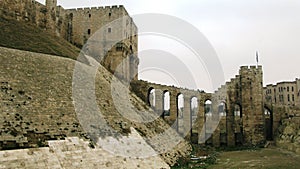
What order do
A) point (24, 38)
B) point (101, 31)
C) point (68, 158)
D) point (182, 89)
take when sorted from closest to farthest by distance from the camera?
point (68, 158) < point (24, 38) < point (101, 31) < point (182, 89)

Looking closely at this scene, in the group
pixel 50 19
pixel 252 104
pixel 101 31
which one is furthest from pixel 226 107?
pixel 50 19

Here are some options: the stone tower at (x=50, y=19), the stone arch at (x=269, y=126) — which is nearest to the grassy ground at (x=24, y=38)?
the stone tower at (x=50, y=19)

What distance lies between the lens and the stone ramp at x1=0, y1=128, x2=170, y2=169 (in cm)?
1447

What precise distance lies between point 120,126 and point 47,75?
20.7ft

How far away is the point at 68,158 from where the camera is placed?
1662cm

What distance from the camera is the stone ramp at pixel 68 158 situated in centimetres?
1447

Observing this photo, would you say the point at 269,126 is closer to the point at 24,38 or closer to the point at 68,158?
the point at 24,38

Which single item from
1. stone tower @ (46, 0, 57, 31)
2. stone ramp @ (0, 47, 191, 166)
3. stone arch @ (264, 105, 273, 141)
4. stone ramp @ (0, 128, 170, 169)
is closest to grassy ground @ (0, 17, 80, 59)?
stone ramp @ (0, 47, 191, 166)

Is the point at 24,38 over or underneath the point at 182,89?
over

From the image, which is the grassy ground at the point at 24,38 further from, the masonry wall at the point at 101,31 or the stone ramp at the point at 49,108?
the masonry wall at the point at 101,31

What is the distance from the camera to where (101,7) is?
44656 millimetres

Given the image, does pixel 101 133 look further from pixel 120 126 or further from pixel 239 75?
pixel 239 75

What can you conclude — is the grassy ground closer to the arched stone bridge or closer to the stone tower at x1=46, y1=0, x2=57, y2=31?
the stone tower at x1=46, y1=0, x2=57, y2=31

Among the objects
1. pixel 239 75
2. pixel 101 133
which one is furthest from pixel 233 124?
pixel 101 133
